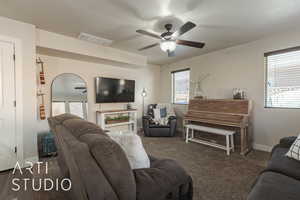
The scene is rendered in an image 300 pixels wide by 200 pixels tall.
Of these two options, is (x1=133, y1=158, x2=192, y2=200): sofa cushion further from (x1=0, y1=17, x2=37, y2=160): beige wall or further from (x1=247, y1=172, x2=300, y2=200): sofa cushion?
(x1=0, y1=17, x2=37, y2=160): beige wall

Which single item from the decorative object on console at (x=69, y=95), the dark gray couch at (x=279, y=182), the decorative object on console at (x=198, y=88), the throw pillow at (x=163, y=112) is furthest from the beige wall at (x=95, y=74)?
the dark gray couch at (x=279, y=182)

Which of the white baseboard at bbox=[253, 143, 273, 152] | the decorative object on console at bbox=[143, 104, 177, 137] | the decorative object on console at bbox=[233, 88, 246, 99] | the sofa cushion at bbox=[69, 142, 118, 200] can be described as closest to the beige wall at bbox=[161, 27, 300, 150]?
the white baseboard at bbox=[253, 143, 273, 152]

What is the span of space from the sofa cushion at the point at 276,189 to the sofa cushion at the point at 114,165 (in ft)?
2.87

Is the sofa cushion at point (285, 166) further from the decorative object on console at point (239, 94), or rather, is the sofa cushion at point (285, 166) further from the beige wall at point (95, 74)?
A: the beige wall at point (95, 74)

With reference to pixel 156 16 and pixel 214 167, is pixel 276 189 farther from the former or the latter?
pixel 156 16

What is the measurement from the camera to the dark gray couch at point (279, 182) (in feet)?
3.51

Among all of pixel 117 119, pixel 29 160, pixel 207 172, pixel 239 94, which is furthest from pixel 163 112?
pixel 29 160

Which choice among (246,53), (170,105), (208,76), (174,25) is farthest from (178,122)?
(174,25)

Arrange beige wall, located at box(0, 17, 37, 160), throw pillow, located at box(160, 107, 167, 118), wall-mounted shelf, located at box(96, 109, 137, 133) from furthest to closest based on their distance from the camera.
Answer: throw pillow, located at box(160, 107, 167, 118), wall-mounted shelf, located at box(96, 109, 137, 133), beige wall, located at box(0, 17, 37, 160)

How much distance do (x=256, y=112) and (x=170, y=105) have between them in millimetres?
2354

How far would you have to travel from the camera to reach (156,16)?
2385 millimetres

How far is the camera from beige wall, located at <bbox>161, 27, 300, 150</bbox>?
2.99m

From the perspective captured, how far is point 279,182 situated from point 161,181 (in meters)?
0.96

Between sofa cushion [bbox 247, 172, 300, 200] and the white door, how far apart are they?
3.27 m
